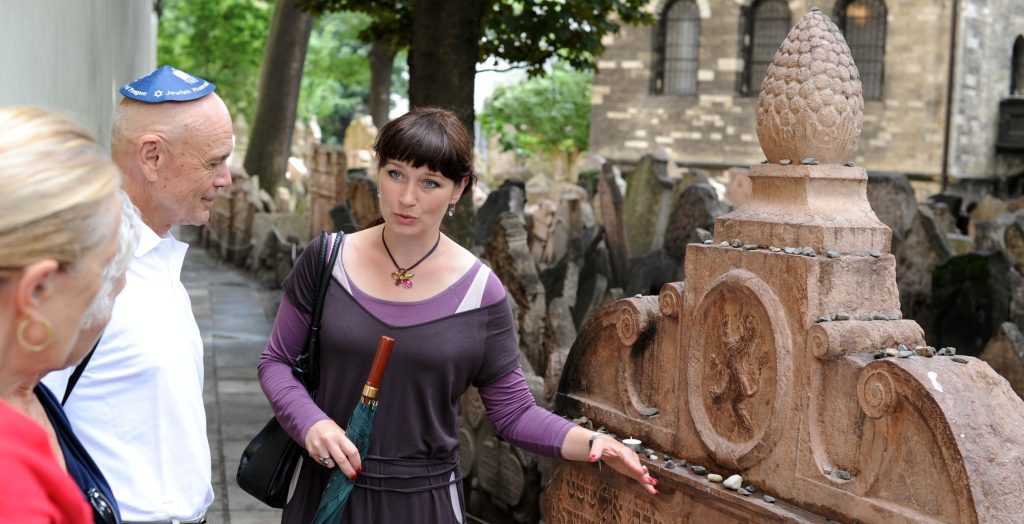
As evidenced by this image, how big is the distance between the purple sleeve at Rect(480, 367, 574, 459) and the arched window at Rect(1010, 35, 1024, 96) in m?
29.7

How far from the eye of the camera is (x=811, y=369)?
11.0 feet

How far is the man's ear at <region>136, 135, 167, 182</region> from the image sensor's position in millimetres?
2434

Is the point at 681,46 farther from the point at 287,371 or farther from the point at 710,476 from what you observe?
the point at 287,371

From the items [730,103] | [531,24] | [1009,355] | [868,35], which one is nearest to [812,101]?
[1009,355]

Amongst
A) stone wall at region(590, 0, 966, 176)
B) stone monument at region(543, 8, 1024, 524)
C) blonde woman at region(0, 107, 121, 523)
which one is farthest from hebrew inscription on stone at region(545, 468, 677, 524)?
stone wall at region(590, 0, 966, 176)

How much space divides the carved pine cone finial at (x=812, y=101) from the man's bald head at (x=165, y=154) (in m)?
1.89

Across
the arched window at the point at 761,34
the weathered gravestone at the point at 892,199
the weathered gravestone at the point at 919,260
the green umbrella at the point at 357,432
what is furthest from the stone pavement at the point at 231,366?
the arched window at the point at 761,34

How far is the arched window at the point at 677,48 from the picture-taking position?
3036 centimetres

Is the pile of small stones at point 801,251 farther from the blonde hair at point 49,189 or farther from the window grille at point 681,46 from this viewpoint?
the window grille at point 681,46

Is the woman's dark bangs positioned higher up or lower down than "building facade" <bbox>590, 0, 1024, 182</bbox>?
lower down

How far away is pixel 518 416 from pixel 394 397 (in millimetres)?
363

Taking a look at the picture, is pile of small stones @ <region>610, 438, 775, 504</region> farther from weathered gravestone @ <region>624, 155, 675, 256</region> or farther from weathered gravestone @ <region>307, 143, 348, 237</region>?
weathered gravestone @ <region>307, 143, 348, 237</region>

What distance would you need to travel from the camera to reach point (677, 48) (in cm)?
3069

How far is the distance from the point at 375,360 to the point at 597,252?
6886mm
